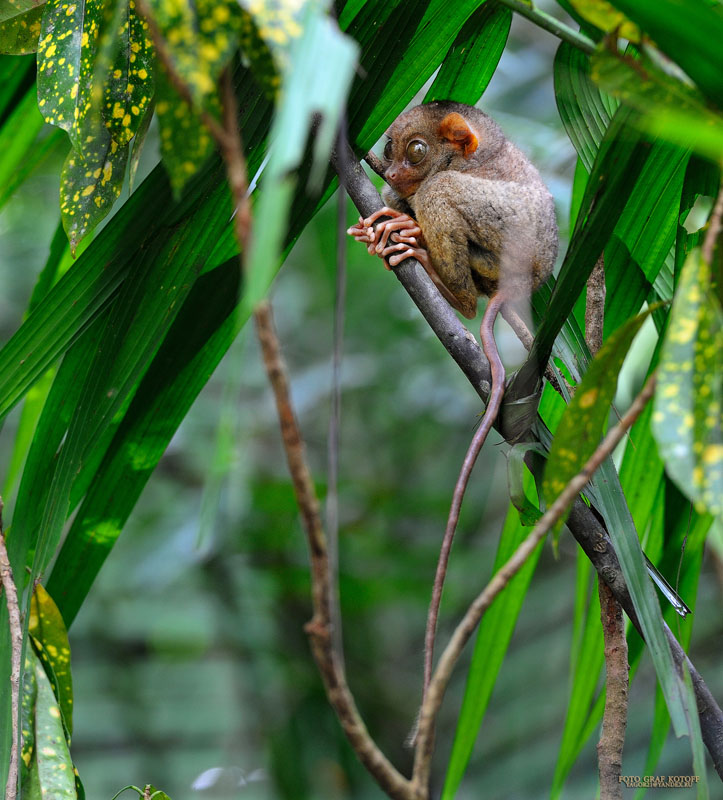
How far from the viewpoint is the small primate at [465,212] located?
6.08 feet

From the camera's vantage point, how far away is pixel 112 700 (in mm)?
4152

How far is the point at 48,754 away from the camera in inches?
47.1

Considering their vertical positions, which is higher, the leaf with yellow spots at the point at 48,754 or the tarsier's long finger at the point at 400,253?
the tarsier's long finger at the point at 400,253

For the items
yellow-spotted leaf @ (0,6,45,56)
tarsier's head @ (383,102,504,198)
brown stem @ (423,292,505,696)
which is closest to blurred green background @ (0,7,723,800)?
tarsier's head @ (383,102,504,198)

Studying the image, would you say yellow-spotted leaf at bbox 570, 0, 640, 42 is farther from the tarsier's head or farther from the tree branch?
the tarsier's head

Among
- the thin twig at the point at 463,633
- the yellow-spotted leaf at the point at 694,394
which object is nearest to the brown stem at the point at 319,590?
the thin twig at the point at 463,633

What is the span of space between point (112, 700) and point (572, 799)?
7.46 feet

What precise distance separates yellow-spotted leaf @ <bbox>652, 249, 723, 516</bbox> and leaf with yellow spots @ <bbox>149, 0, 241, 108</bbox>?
0.45 meters

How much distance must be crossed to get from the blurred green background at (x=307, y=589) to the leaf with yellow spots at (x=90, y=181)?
99.2 inches

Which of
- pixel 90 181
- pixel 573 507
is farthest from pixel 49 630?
pixel 573 507

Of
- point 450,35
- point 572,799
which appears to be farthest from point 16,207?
point 572,799

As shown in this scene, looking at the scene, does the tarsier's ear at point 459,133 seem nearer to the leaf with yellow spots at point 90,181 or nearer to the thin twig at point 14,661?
the leaf with yellow spots at point 90,181

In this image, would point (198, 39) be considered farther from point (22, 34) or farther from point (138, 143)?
point (22, 34)

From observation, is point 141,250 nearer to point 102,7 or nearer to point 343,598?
point 102,7
